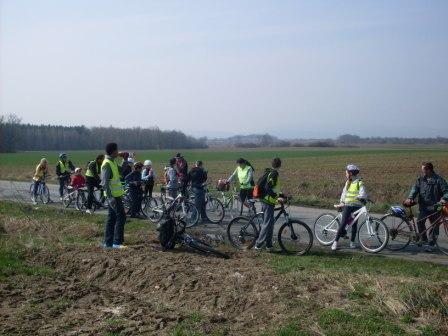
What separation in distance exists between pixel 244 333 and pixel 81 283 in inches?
148

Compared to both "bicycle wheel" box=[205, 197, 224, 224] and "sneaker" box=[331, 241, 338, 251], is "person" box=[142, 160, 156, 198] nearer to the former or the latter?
"bicycle wheel" box=[205, 197, 224, 224]

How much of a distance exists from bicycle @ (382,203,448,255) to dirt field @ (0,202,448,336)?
1517mm

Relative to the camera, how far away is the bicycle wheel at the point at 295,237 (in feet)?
35.2

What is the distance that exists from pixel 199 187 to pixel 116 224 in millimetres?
4732

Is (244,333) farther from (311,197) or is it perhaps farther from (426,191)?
(311,197)

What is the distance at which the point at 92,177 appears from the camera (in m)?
16.3

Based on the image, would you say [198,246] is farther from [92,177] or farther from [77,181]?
[77,181]

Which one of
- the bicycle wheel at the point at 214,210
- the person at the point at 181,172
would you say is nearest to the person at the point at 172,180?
the person at the point at 181,172

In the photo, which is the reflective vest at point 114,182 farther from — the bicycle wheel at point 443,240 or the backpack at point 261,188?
the bicycle wheel at point 443,240

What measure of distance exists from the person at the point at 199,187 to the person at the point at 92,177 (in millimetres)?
2832

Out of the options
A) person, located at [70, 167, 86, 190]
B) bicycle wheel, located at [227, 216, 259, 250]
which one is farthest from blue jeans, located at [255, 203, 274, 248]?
person, located at [70, 167, 86, 190]

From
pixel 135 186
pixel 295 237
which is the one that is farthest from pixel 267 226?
pixel 135 186

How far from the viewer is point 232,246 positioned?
446 inches

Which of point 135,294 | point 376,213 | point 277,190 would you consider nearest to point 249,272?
point 135,294
